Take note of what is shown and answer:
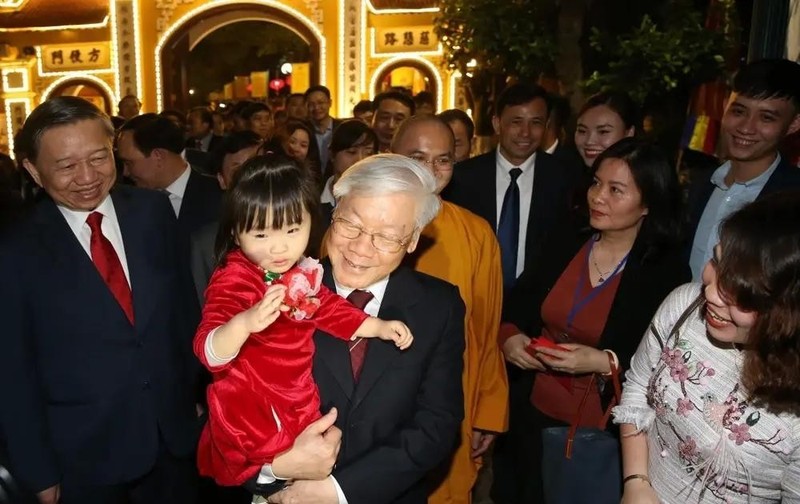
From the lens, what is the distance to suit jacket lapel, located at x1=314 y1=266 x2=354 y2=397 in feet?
5.78

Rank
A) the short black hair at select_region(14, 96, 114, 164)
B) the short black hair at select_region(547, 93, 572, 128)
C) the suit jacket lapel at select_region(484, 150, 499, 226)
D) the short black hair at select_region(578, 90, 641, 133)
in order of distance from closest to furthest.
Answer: the short black hair at select_region(14, 96, 114, 164) → the short black hair at select_region(578, 90, 641, 133) → the suit jacket lapel at select_region(484, 150, 499, 226) → the short black hair at select_region(547, 93, 572, 128)

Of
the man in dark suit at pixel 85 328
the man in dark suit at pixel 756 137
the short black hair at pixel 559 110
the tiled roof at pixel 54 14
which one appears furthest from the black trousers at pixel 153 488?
the tiled roof at pixel 54 14

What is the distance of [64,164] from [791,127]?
2909mm

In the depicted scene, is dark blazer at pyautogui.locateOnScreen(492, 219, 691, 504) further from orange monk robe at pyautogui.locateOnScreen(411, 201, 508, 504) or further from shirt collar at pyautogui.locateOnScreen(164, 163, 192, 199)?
shirt collar at pyautogui.locateOnScreen(164, 163, 192, 199)

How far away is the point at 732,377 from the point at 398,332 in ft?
2.70

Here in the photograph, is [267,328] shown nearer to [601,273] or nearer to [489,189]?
[601,273]

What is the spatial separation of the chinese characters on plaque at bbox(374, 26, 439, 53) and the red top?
10947 millimetres

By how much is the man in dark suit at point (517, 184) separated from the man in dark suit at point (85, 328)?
1.80 meters

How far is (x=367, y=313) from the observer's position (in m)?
1.82

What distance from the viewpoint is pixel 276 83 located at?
2173 cm

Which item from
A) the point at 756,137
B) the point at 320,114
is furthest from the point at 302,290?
the point at 320,114

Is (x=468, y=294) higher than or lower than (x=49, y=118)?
lower

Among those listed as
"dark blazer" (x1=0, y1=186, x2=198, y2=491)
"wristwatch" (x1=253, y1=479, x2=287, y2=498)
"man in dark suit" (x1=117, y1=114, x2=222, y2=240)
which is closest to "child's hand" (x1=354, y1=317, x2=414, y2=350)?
"wristwatch" (x1=253, y1=479, x2=287, y2=498)

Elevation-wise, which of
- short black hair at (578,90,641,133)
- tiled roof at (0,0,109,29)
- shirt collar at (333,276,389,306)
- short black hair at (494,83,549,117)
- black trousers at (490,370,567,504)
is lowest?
black trousers at (490,370,567,504)
